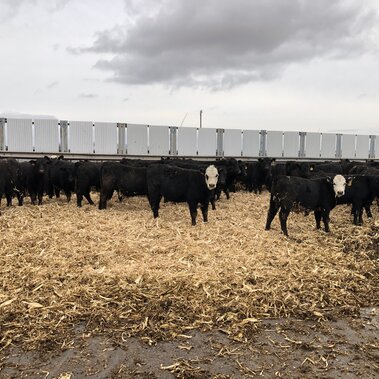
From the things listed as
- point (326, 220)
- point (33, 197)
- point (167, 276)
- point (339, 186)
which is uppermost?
point (339, 186)

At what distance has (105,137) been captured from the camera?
75.9 ft

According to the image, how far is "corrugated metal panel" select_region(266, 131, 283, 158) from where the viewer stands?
28141 mm

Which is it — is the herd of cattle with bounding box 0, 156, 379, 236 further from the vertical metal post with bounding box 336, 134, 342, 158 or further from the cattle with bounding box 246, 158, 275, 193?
the vertical metal post with bounding box 336, 134, 342, 158

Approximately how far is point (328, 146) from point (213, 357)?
93.2ft

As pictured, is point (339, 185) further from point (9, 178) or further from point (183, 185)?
point (9, 178)

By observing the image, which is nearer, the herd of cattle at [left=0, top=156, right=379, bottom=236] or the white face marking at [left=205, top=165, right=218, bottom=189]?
the herd of cattle at [left=0, top=156, right=379, bottom=236]

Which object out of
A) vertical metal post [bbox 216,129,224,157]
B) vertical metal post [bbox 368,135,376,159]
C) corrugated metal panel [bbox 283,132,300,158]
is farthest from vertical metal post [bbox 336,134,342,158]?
vertical metal post [bbox 216,129,224,157]

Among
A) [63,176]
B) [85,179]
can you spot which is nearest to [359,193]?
[85,179]

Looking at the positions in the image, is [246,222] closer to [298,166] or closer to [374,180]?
[374,180]

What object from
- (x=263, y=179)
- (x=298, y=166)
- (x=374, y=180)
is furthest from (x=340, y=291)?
(x=263, y=179)

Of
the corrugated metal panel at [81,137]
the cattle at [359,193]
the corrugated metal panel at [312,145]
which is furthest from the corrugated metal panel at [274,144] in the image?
the cattle at [359,193]

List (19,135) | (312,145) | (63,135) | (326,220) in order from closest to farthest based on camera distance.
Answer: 1. (326,220)
2. (19,135)
3. (63,135)
4. (312,145)

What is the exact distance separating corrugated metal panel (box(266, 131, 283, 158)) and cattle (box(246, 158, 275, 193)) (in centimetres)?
964

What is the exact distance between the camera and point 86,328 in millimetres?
4859
